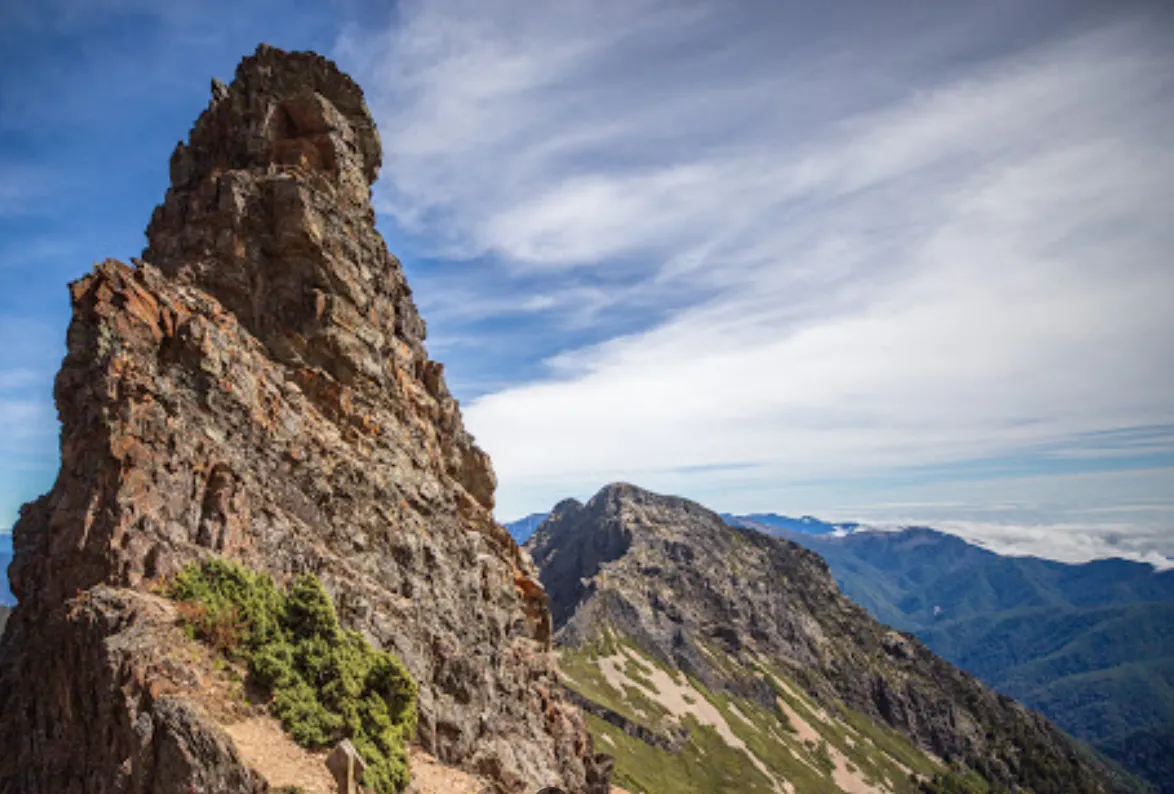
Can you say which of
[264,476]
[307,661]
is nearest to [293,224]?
[264,476]

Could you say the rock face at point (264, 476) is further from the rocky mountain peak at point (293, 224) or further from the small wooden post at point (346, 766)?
the small wooden post at point (346, 766)

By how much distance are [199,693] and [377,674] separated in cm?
922

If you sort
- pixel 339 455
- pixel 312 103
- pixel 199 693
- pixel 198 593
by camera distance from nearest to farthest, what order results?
pixel 199 693 → pixel 198 593 → pixel 339 455 → pixel 312 103

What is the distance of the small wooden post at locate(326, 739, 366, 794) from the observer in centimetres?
2341

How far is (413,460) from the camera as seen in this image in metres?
50.9

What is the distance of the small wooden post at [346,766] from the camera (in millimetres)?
23406

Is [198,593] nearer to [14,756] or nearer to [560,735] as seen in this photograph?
[14,756]

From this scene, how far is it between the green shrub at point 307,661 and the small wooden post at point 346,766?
1425mm

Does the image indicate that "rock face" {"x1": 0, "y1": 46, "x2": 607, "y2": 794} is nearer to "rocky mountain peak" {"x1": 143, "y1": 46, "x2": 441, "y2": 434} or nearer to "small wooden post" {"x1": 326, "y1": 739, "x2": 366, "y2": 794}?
"rocky mountain peak" {"x1": 143, "y1": 46, "x2": 441, "y2": 434}

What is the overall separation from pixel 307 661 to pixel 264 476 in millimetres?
12027

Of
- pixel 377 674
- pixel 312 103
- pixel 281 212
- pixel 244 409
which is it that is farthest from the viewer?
pixel 312 103

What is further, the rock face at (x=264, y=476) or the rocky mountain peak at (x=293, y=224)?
the rocky mountain peak at (x=293, y=224)

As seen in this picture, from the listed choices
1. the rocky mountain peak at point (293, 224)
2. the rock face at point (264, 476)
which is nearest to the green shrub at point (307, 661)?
the rock face at point (264, 476)

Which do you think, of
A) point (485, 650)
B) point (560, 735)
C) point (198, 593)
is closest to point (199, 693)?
point (198, 593)
